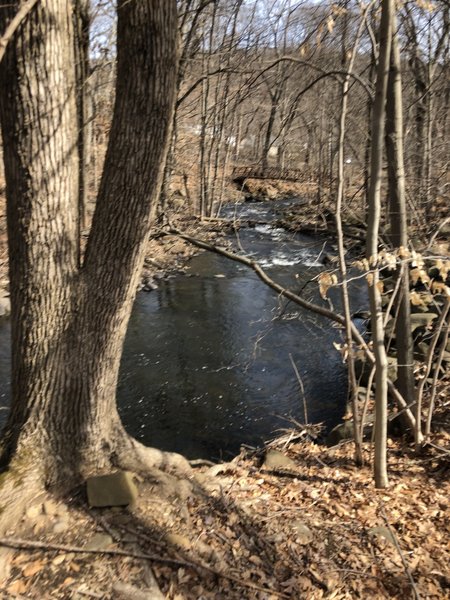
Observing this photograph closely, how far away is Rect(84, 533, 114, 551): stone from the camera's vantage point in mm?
3150

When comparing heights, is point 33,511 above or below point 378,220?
below

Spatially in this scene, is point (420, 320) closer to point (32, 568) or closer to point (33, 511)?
point (33, 511)

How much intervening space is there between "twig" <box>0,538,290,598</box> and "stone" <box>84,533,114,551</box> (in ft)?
0.11

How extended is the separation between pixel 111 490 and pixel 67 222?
6.37ft

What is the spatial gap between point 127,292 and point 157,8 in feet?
5.87

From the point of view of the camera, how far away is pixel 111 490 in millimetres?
3537

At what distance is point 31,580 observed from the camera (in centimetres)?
288

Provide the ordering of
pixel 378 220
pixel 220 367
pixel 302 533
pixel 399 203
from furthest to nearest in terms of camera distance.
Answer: pixel 220 367
pixel 399 203
pixel 378 220
pixel 302 533

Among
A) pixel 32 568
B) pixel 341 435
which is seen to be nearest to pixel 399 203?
pixel 341 435

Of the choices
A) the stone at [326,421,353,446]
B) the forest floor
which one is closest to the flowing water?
the stone at [326,421,353,446]

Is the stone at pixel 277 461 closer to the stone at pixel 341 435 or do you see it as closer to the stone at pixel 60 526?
the stone at pixel 341 435

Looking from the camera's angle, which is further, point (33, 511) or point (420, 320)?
point (420, 320)

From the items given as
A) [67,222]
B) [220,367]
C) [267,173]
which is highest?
[267,173]

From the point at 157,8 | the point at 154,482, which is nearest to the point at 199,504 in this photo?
the point at 154,482
